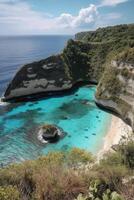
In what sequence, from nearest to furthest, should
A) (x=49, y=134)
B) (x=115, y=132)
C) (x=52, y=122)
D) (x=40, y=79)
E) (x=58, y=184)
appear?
1. (x=58, y=184)
2. (x=49, y=134)
3. (x=115, y=132)
4. (x=52, y=122)
5. (x=40, y=79)

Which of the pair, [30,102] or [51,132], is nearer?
[51,132]

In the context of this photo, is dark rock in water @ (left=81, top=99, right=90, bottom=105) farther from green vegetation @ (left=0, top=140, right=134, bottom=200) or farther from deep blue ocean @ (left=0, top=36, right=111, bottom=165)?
green vegetation @ (left=0, top=140, right=134, bottom=200)

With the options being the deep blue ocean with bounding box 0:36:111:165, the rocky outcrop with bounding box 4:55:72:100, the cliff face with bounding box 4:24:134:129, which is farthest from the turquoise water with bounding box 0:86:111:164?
the rocky outcrop with bounding box 4:55:72:100

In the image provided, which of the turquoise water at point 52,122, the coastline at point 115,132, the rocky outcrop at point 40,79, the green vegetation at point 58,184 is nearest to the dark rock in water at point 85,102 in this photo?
the turquoise water at point 52,122

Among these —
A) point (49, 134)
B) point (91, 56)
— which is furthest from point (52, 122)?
point (91, 56)

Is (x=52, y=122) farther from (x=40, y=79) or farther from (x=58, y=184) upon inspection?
(x=58, y=184)

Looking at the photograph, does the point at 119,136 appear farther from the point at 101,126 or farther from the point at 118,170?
the point at 118,170

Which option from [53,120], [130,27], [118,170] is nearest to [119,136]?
[53,120]
